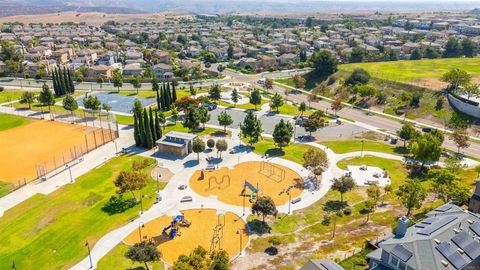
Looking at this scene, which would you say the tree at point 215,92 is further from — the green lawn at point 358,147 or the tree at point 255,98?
the green lawn at point 358,147

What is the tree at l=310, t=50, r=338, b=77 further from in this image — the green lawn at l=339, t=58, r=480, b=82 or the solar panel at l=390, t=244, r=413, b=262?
the solar panel at l=390, t=244, r=413, b=262

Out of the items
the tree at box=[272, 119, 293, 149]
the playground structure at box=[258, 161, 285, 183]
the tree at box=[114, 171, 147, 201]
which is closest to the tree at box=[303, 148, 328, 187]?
the playground structure at box=[258, 161, 285, 183]

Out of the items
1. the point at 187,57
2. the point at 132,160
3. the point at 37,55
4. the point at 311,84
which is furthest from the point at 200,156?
the point at 37,55

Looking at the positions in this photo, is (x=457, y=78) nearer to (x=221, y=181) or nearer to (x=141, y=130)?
(x=221, y=181)

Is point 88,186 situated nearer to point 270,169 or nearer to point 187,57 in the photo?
point 270,169

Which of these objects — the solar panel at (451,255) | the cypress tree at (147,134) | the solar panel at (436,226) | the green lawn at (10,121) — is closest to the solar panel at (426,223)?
the solar panel at (436,226)
